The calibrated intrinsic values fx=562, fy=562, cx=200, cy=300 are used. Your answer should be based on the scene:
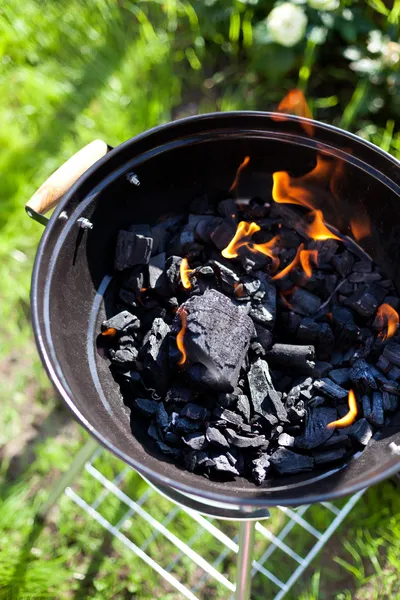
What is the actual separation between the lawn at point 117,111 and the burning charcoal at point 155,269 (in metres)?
0.97

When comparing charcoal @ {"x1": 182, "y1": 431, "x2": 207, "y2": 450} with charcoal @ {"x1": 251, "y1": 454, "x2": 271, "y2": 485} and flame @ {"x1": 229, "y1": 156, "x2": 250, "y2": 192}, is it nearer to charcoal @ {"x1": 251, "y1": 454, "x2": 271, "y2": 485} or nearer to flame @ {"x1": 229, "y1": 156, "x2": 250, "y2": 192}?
charcoal @ {"x1": 251, "y1": 454, "x2": 271, "y2": 485}

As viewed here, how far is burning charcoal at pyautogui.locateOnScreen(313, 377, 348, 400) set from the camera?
1567 mm

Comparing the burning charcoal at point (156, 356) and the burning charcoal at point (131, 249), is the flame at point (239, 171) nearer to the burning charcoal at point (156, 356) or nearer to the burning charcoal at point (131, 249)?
the burning charcoal at point (131, 249)

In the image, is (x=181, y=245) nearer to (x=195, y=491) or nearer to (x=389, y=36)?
(x=195, y=491)

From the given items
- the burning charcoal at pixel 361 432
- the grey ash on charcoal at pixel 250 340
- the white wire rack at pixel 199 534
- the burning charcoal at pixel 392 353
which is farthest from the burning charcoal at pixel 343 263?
the white wire rack at pixel 199 534

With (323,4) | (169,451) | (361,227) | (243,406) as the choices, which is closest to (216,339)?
(243,406)

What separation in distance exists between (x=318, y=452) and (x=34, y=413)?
141 cm

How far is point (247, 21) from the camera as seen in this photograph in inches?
120

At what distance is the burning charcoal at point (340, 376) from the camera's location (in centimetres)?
160

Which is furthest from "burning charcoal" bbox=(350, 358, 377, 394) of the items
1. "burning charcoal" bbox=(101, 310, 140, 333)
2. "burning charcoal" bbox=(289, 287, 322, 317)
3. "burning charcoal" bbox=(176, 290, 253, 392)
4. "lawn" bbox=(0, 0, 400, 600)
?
"lawn" bbox=(0, 0, 400, 600)

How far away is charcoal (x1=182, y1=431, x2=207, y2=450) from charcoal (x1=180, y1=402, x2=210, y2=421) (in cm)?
4

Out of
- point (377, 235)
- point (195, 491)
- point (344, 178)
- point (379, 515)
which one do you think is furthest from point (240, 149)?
point (379, 515)

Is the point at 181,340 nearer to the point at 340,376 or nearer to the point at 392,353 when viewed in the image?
the point at 340,376

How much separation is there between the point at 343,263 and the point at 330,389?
1.40 feet
